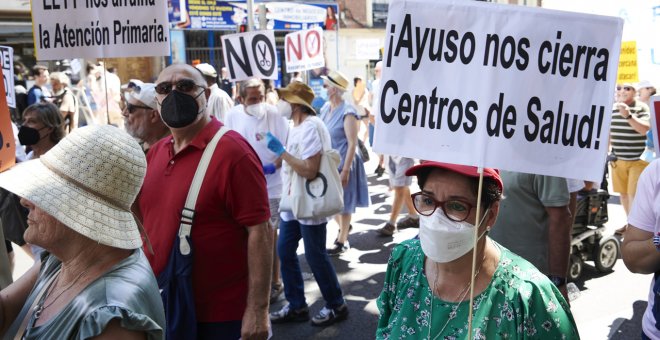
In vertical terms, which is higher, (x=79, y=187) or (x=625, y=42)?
(x=625, y=42)

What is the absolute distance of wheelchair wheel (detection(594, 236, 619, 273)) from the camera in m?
5.95

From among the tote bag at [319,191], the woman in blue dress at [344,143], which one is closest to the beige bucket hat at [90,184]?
the tote bag at [319,191]

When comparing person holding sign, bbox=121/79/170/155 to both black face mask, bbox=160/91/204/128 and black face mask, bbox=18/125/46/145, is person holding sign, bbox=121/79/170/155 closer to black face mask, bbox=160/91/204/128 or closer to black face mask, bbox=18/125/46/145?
black face mask, bbox=160/91/204/128

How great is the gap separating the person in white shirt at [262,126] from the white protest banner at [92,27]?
1851 millimetres

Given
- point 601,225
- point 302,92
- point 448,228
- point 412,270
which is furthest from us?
point 601,225

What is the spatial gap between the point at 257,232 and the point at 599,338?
9.97 feet

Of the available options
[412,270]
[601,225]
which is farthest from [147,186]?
[601,225]

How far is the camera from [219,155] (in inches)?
111

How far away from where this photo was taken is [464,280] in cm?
206

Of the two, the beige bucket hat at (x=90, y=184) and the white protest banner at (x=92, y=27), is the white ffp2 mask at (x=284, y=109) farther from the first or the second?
the beige bucket hat at (x=90, y=184)

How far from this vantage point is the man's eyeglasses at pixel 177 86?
3.05m

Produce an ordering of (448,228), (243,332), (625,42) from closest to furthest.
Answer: (448,228)
(243,332)
(625,42)

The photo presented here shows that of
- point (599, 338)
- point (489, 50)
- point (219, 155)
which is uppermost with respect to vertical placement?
point (489, 50)

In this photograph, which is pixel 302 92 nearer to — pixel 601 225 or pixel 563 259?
pixel 563 259
